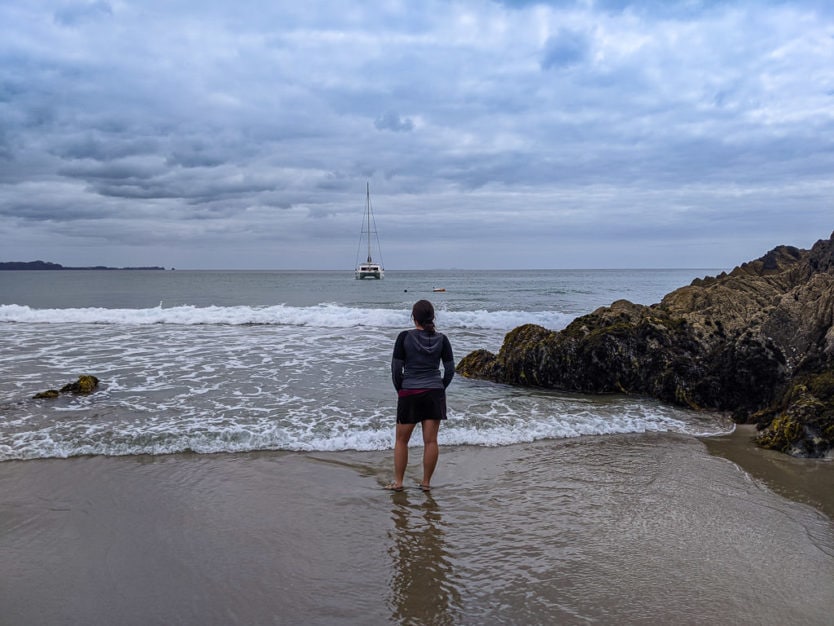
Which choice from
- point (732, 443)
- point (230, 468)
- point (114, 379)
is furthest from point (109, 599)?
point (114, 379)

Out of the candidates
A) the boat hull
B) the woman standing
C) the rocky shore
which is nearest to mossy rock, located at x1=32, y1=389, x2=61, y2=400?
the woman standing

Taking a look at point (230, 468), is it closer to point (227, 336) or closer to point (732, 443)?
point (732, 443)

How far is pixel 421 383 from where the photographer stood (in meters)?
5.59

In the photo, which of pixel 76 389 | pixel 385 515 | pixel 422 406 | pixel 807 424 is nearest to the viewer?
pixel 385 515

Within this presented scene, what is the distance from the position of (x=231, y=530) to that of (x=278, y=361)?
879 centimetres

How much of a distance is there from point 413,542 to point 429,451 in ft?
4.18

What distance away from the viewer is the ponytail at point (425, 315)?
5516 mm

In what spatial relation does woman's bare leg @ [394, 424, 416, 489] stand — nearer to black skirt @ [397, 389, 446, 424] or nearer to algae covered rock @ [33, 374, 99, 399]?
black skirt @ [397, 389, 446, 424]

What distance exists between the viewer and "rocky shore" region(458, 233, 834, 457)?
281 inches

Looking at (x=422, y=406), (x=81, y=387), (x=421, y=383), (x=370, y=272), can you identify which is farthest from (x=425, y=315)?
(x=370, y=272)

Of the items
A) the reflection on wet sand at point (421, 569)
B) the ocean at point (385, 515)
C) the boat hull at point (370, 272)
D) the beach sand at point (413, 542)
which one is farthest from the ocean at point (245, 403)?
the boat hull at point (370, 272)

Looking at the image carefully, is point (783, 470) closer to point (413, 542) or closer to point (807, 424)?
point (807, 424)

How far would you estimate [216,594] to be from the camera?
3650 mm

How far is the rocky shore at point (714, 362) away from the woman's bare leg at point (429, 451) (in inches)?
178
